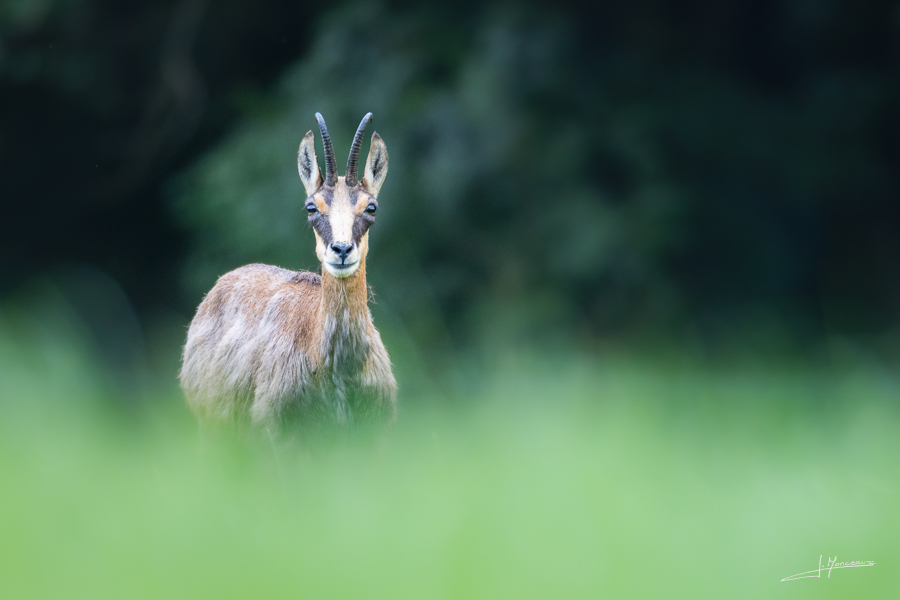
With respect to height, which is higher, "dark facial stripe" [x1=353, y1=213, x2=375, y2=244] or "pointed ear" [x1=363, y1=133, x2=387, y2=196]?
"pointed ear" [x1=363, y1=133, x2=387, y2=196]

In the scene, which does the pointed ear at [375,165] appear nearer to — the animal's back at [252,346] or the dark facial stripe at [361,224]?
the dark facial stripe at [361,224]

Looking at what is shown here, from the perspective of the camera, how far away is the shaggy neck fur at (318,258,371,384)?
4031 mm

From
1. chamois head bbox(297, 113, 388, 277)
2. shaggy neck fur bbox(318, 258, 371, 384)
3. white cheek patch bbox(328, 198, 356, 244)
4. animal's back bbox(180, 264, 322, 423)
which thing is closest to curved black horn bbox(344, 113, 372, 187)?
chamois head bbox(297, 113, 388, 277)

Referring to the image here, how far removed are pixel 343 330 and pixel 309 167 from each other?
813mm

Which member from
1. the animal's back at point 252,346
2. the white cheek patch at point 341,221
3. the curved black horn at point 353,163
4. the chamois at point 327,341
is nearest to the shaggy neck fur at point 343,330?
the chamois at point 327,341

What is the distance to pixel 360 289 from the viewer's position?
409 centimetres

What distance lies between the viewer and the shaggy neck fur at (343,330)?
159 inches

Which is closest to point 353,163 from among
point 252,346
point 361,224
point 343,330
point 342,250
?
point 361,224

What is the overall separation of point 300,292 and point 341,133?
3246 millimetres

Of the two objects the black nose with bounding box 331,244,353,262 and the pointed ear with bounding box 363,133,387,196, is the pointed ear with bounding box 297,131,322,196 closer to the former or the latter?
the pointed ear with bounding box 363,133,387,196

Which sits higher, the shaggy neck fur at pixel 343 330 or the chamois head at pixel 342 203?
the chamois head at pixel 342 203

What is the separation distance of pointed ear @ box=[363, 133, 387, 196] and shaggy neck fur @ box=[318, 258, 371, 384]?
0.42 m

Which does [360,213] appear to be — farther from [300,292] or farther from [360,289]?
[300,292]

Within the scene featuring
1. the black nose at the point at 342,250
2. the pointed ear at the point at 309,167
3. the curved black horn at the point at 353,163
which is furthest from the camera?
the pointed ear at the point at 309,167
